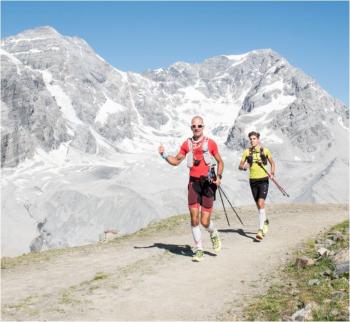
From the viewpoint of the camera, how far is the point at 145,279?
A: 40.1 ft

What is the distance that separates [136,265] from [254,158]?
6.36 meters

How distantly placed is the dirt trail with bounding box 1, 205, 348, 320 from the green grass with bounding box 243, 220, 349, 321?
0.47 m

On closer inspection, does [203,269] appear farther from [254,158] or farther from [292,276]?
[254,158]

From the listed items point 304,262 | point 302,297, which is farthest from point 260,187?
point 302,297

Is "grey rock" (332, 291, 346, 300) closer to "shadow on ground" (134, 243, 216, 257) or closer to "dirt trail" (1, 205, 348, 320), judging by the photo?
"dirt trail" (1, 205, 348, 320)

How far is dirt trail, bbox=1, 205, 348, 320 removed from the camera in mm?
9805

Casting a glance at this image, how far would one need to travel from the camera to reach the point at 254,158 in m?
17.8

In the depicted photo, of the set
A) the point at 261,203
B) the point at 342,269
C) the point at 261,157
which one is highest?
the point at 261,157

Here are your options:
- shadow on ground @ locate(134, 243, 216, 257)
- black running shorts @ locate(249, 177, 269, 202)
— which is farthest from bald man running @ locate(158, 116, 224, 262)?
black running shorts @ locate(249, 177, 269, 202)

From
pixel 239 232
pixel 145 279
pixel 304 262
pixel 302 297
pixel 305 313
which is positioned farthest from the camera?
pixel 239 232

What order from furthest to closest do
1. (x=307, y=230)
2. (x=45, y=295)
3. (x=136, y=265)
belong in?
(x=307, y=230) < (x=136, y=265) < (x=45, y=295)

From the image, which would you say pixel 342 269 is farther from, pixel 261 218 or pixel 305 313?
pixel 261 218

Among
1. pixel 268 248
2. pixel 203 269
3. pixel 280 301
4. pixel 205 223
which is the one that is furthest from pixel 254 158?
pixel 280 301

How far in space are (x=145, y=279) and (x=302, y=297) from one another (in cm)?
416
